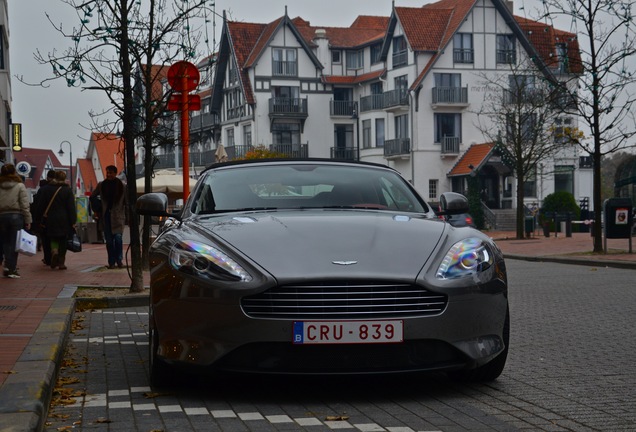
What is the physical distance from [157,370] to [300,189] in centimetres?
179

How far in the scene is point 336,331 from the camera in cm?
614

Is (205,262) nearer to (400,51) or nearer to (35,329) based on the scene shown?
(35,329)

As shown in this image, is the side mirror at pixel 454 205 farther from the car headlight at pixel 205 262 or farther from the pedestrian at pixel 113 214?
the pedestrian at pixel 113 214

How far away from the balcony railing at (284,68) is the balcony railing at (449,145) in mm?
13261

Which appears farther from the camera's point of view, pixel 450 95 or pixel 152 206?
pixel 450 95

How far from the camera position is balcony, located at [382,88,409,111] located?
229 ft

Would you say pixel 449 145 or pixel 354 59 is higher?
pixel 354 59

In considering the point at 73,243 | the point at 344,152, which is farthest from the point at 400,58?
the point at 73,243

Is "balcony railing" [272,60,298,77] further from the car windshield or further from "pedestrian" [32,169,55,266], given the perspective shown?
the car windshield

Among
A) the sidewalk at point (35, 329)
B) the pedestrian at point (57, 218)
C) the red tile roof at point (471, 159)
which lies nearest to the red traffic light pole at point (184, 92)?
the sidewalk at point (35, 329)

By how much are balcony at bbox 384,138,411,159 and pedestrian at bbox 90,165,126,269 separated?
50573 millimetres

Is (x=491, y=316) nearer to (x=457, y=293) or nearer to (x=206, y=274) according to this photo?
(x=457, y=293)

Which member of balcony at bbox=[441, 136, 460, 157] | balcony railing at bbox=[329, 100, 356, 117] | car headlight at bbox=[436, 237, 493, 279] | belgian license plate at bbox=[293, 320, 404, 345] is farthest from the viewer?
balcony railing at bbox=[329, 100, 356, 117]

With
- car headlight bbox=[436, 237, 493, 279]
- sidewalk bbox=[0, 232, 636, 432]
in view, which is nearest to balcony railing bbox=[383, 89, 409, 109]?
sidewalk bbox=[0, 232, 636, 432]
